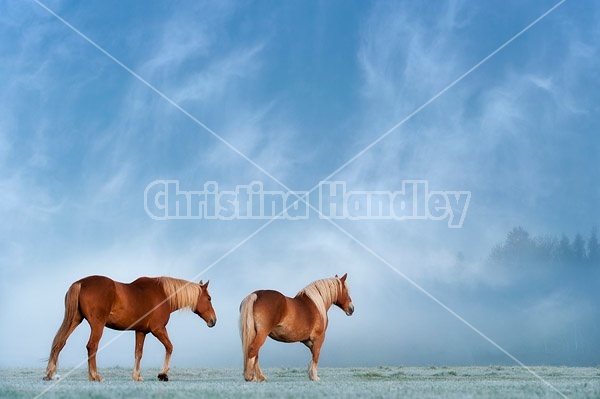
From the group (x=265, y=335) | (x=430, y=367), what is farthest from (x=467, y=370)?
(x=265, y=335)

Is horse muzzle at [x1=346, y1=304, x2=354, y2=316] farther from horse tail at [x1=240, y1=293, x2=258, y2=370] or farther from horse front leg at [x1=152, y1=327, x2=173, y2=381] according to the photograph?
horse front leg at [x1=152, y1=327, x2=173, y2=381]

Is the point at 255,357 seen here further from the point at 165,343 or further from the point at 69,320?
the point at 69,320

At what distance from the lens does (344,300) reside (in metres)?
15.2

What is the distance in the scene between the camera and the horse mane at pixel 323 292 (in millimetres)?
14359

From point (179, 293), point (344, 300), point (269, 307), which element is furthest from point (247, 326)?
point (344, 300)

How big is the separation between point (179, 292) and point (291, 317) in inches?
114

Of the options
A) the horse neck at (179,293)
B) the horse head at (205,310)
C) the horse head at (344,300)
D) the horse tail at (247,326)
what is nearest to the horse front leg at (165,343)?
the horse neck at (179,293)

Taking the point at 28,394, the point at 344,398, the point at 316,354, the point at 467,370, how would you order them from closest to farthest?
the point at 344,398 < the point at 28,394 < the point at 316,354 < the point at 467,370

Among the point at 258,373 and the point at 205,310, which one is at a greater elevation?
the point at 205,310

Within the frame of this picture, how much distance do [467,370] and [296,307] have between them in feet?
23.2

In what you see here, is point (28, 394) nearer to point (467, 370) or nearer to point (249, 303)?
point (249, 303)

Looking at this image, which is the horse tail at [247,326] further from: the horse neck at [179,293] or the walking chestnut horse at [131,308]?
the horse neck at [179,293]

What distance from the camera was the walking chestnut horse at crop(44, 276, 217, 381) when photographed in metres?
13.1

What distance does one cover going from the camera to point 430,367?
1934cm
